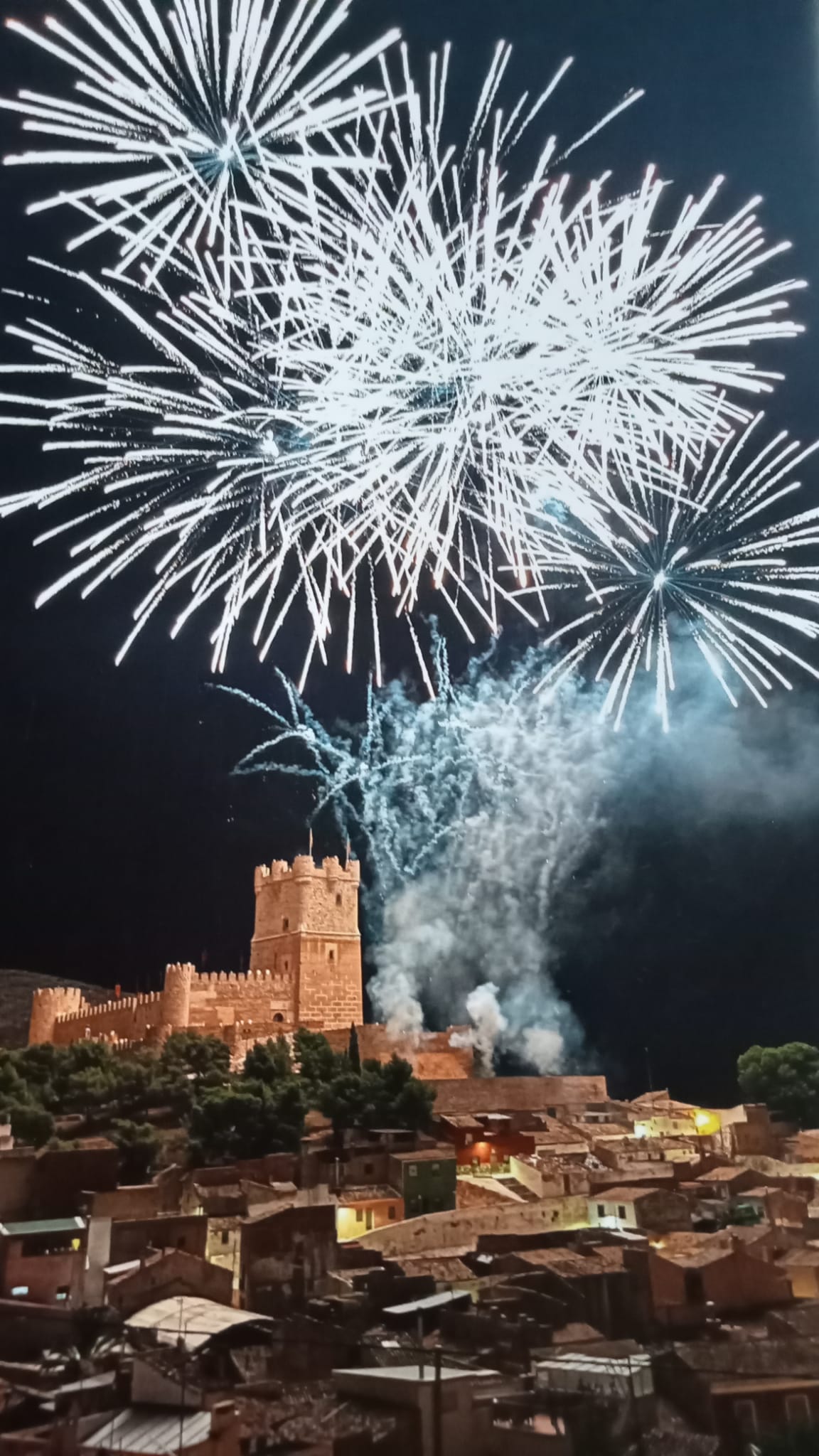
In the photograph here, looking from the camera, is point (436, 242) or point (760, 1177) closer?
point (436, 242)

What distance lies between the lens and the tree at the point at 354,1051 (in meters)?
13.4

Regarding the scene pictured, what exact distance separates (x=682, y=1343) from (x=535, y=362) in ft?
23.2

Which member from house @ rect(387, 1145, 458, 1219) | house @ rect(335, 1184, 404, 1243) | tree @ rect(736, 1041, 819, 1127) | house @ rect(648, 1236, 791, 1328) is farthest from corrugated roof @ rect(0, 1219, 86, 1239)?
tree @ rect(736, 1041, 819, 1127)

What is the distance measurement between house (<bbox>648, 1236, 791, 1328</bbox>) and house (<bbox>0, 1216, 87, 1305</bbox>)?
413 cm

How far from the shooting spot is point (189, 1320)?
20.9ft

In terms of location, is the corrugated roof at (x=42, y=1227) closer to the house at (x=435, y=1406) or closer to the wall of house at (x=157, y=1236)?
the wall of house at (x=157, y=1236)

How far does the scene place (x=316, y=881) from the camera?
16625mm

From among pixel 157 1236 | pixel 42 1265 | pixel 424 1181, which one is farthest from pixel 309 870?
pixel 42 1265

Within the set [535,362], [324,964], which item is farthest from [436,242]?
[324,964]

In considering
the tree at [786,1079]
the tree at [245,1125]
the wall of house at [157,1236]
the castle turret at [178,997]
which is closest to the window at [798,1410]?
the wall of house at [157,1236]

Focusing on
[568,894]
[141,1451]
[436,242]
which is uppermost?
[436,242]

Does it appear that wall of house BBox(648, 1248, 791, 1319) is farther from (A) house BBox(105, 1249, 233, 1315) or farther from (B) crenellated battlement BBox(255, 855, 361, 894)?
(B) crenellated battlement BBox(255, 855, 361, 894)

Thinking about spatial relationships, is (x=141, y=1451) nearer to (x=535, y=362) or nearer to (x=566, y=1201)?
(x=566, y=1201)

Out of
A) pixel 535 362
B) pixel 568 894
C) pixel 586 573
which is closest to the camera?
pixel 535 362
